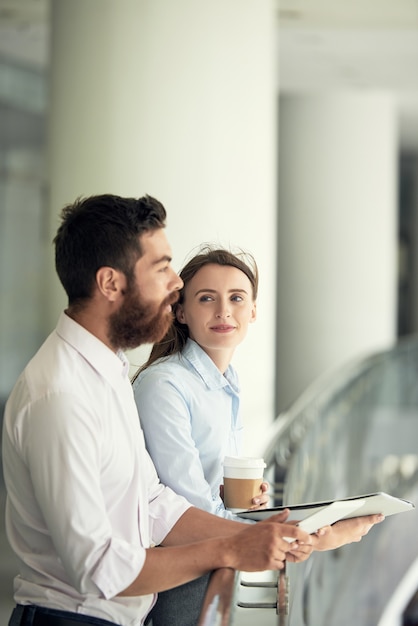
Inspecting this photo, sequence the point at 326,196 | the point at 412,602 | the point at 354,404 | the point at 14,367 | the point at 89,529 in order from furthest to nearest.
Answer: the point at 326,196, the point at 412,602, the point at 14,367, the point at 354,404, the point at 89,529

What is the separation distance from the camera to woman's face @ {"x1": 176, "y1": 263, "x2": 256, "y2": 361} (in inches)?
113

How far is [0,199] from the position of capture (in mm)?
14484

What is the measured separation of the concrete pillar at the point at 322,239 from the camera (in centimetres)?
1692

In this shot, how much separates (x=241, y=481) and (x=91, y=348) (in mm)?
618

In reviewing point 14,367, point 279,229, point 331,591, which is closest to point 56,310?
point 331,591

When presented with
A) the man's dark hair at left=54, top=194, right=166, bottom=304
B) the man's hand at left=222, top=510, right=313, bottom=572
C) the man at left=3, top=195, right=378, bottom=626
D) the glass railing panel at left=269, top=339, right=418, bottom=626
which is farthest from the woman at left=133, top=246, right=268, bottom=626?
the glass railing panel at left=269, top=339, right=418, bottom=626

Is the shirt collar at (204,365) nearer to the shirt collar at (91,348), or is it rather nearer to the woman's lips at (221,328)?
the woman's lips at (221,328)

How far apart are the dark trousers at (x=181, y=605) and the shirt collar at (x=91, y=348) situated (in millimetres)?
642

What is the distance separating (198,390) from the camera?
9.32 feet

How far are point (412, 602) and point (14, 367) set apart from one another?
7421mm

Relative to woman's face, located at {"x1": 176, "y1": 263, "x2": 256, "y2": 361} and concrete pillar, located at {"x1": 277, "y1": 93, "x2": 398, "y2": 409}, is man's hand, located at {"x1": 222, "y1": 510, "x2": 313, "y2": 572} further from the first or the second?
concrete pillar, located at {"x1": 277, "y1": 93, "x2": 398, "y2": 409}

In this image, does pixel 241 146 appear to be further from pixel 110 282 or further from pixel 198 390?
pixel 110 282

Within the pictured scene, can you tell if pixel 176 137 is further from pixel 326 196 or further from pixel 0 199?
pixel 326 196

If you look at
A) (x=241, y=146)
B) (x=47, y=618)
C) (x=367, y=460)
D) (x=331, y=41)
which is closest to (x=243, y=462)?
(x=47, y=618)
